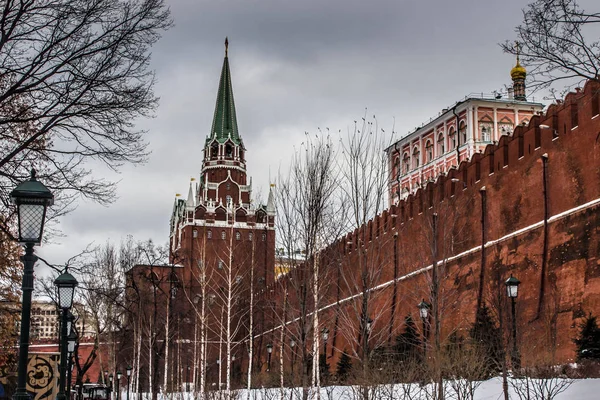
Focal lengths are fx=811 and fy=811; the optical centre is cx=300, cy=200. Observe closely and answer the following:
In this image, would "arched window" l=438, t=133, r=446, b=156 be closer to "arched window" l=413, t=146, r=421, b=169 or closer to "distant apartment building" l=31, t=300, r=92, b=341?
"arched window" l=413, t=146, r=421, b=169

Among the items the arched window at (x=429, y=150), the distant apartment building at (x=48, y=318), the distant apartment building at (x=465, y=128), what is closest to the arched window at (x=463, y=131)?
the distant apartment building at (x=465, y=128)

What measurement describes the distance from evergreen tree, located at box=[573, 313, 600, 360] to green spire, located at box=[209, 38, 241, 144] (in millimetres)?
65144

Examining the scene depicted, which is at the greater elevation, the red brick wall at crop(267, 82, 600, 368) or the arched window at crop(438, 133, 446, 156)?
the arched window at crop(438, 133, 446, 156)

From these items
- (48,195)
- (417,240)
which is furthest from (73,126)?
(417,240)

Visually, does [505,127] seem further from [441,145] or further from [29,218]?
[29,218]

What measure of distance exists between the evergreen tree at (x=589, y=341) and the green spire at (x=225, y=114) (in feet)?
214

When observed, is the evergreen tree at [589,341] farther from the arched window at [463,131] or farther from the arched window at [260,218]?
the arched window at [260,218]

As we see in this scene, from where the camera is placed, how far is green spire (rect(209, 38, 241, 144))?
8525 cm

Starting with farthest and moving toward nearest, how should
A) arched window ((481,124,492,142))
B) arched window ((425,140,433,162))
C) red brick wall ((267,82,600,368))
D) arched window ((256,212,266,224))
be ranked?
1. arched window ((256,212,266,224))
2. arched window ((425,140,433,162))
3. arched window ((481,124,492,142))
4. red brick wall ((267,82,600,368))

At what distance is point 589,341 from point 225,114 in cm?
6765

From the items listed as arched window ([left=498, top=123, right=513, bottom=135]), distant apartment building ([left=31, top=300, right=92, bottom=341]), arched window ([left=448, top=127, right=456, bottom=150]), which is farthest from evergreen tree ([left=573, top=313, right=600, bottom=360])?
arched window ([left=448, top=127, right=456, bottom=150])

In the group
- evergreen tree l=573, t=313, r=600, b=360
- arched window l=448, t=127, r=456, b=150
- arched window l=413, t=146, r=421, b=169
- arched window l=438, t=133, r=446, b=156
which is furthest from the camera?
arched window l=413, t=146, r=421, b=169

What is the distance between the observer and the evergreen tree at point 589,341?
21719mm

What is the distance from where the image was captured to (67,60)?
485 inches
